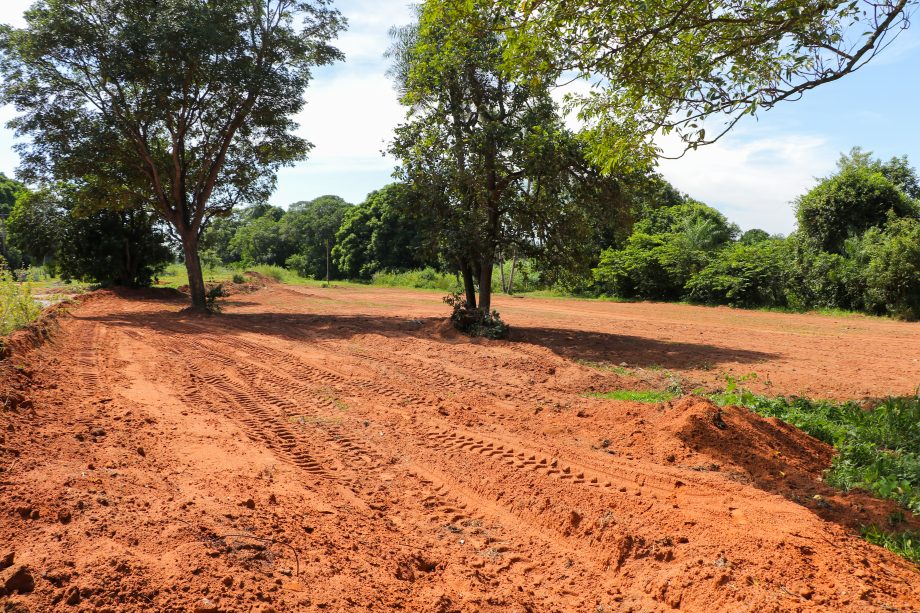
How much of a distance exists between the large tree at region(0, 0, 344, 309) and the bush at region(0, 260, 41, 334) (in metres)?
7.32

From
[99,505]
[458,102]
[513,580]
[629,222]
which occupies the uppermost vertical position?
[458,102]

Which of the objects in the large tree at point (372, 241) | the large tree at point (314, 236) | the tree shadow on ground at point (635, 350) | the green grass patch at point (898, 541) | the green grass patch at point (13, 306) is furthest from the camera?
the large tree at point (314, 236)

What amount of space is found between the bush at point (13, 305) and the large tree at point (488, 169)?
26.9ft

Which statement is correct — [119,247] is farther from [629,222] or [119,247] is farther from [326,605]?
[326,605]

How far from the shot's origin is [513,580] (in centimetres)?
352

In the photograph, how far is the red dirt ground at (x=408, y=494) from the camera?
9.80 ft

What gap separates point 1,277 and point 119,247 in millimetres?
15157

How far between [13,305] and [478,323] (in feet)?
28.9

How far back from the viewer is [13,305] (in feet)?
32.0

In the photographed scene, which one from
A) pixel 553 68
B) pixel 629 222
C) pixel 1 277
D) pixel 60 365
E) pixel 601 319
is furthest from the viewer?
pixel 601 319

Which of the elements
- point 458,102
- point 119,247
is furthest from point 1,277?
point 119,247

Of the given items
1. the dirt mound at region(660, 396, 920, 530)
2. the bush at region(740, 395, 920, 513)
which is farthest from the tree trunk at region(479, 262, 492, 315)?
the dirt mound at region(660, 396, 920, 530)

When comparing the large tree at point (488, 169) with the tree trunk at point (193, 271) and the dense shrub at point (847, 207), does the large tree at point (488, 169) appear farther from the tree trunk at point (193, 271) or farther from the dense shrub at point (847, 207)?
the dense shrub at point (847, 207)

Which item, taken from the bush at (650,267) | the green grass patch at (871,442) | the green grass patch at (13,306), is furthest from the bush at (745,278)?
the green grass patch at (13,306)
